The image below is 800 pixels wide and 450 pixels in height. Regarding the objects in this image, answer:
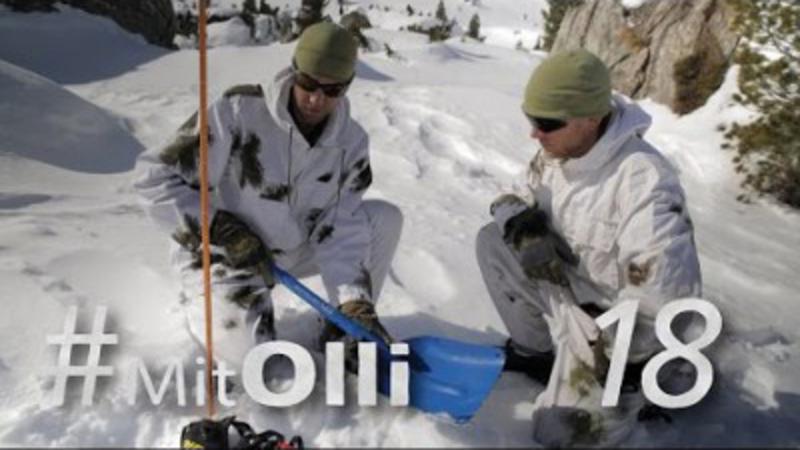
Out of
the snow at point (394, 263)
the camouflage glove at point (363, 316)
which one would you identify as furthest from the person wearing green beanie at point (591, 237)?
the camouflage glove at point (363, 316)

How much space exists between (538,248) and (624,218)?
303 millimetres

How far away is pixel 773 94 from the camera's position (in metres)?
4.53

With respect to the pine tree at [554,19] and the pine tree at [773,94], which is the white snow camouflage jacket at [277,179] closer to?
the pine tree at [773,94]

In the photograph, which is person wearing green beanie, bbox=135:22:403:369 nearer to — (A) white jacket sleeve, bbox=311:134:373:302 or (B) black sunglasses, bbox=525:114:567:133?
(A) white jacket sleeve, bbox=311:134:373:302

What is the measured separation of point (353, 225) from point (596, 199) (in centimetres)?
87

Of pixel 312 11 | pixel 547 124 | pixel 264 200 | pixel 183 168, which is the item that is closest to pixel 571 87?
pixel 547 124

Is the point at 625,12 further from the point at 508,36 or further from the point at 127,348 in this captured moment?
the point at 508,36

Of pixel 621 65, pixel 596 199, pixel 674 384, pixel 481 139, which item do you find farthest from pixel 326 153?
pixel 621 65

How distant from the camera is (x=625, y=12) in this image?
7.29 meters

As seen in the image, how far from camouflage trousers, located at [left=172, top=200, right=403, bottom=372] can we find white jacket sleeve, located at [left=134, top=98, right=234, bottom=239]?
17 cm

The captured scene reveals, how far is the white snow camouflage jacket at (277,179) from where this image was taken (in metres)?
2.19

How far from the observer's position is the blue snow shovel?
202 cm

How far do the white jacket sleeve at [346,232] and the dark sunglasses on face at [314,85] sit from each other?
11.3 inches

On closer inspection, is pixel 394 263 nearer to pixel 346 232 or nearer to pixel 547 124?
pixel 346 232
